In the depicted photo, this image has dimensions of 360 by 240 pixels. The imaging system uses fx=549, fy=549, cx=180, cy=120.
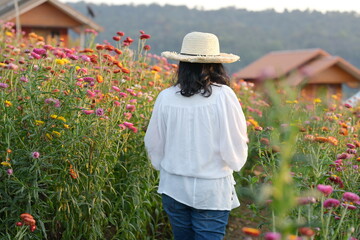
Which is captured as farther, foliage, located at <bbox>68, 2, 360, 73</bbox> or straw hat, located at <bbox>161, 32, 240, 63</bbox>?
foliage, located at <bbox>68, 2, 360, 73</bbox>

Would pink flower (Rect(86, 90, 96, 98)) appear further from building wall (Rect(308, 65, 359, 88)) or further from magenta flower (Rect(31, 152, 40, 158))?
building wall (Rect(308, 65, 359, 88))

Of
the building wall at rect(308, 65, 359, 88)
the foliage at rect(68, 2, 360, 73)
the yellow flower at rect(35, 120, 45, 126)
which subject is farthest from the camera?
the foliage at rect(68, 2, 360, 73)

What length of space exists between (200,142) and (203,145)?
0.02m

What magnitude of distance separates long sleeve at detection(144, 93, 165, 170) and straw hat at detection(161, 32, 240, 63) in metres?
0.27

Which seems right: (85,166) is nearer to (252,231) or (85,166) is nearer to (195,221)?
(195,221)

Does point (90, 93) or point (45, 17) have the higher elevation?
point (45, 17)

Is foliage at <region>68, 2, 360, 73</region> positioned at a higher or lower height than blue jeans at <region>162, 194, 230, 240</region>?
higher

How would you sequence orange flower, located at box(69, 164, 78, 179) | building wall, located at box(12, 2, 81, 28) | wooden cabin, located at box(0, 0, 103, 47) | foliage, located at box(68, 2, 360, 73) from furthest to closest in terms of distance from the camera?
1. foliage, located at box(68, 2, 360, 73)
2. building wall, located at box(12, 2, 81, 28)
3. wooden cabin, located at box(0, 0, 103, 47)
4. orange flower, located at box(69, 164, 78, 179)

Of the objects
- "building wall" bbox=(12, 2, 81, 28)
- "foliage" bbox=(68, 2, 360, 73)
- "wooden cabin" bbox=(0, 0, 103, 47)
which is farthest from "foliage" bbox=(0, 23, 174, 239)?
"foliage" bbox=(68, 2, 360, 73)

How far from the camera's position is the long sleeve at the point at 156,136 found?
9.54 feet

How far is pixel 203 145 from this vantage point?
2760 mm

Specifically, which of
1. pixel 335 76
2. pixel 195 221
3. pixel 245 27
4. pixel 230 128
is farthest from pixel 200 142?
pixel 245 27

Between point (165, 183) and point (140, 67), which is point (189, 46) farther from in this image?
point (140, 67)

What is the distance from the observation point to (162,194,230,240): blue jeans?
111 inches
